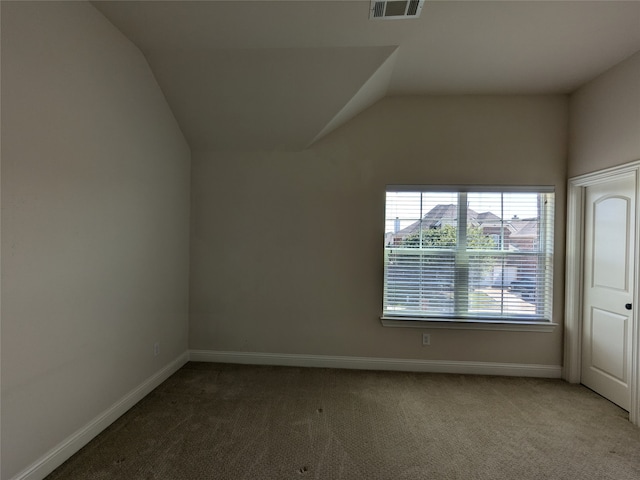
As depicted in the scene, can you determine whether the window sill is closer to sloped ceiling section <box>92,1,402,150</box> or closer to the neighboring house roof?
the neighboring house roof

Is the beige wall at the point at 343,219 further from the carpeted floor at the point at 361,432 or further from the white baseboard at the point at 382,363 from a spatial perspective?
the carpeted floor at the point at 361,432

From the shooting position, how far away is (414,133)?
10.5 ft

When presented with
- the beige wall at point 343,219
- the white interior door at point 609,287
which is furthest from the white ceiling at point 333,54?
the white interior door at point 609,287

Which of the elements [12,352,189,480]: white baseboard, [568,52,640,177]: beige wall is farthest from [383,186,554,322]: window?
[12,352,189,480]: white baseboard

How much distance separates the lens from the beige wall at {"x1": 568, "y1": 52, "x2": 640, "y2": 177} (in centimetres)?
244

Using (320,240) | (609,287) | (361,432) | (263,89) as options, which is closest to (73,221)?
(263,89)

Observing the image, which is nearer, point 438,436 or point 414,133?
point 438,436

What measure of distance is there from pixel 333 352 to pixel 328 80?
2.70 meters

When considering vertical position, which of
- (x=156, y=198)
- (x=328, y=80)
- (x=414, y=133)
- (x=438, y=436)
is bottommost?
(x=438, y=436)

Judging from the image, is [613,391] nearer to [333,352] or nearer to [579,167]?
[579,167]

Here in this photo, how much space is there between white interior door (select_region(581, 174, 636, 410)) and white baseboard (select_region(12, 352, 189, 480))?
4.08 metres

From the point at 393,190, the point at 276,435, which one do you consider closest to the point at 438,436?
the point at 276,435

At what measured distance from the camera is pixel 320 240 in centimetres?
328

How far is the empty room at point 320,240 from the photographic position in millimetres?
1806
